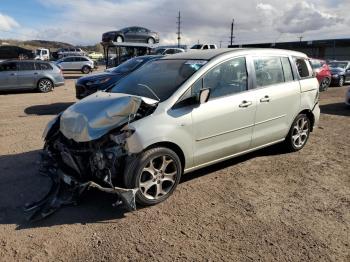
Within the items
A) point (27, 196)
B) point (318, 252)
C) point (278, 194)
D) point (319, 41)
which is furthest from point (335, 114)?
point (319, 41)

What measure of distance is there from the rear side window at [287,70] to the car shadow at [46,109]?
6.92 meters

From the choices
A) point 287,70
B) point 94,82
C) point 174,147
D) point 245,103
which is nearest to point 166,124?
point 174,147

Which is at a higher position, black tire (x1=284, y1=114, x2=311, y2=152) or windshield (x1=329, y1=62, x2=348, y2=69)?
windshield (x1=329, y1=62, x2=348, y2=69)

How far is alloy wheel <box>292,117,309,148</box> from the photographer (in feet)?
20.6

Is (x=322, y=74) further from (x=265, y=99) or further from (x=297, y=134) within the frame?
(x=265, y=99)

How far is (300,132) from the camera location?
6387mm

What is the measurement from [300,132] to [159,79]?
2.84 meters

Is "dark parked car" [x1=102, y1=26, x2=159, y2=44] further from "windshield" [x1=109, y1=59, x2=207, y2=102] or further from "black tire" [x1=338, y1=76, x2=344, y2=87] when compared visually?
"windshield" [x1=109, y1=59, x2=207, y2=102]

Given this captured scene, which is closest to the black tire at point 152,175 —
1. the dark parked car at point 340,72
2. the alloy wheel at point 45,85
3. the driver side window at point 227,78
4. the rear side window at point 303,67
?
the driver side window at point 227,78

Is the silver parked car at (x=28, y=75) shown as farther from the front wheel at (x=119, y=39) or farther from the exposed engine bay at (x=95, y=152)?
the front wheel at (x=119, y=39)

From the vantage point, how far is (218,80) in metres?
4.95

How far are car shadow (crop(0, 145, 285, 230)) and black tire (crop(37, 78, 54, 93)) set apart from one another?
10914mm

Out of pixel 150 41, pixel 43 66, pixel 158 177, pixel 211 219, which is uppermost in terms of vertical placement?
pixel 150 41

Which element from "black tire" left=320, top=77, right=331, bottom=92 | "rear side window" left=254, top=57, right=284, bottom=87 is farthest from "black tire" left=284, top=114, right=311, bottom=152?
"black tire" left=320, top=77, right=331, bottom=92
